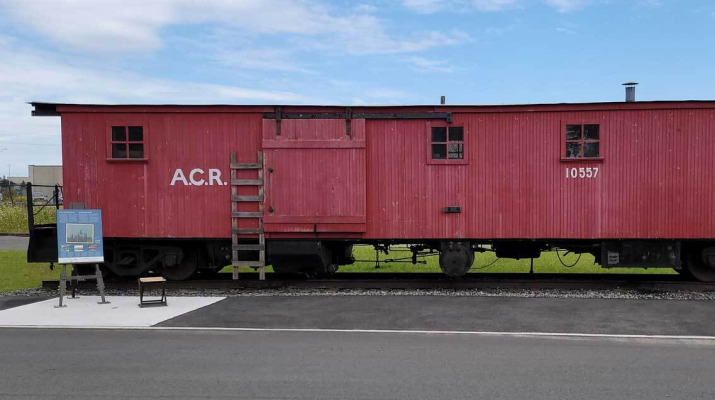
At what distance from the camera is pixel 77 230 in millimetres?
10070

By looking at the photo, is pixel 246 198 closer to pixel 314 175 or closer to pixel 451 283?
pixel 314 175

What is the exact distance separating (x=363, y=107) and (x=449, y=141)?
1893 millimetres

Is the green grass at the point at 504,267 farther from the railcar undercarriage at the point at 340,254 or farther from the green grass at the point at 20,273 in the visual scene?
the green grass at the point at 20,273

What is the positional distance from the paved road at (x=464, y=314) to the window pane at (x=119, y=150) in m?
4.02

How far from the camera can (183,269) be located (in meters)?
11.8

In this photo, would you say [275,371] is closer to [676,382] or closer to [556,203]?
[676,382]

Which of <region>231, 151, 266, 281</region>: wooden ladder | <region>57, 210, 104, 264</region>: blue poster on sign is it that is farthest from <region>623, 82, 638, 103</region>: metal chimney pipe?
<region>57, 210, 104, 264</region>: blue poster on sign

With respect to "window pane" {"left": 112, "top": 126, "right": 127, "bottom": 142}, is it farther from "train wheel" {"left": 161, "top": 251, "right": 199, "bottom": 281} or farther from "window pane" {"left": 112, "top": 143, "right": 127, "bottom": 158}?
"train wheel" {"left": 161, "top": 251, "right": 199, "bottom": 281}

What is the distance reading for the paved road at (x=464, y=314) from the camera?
793cm

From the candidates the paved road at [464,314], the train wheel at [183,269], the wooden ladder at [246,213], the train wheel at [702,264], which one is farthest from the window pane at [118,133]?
the train wheel at [702,264]

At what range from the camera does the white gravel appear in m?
10.2

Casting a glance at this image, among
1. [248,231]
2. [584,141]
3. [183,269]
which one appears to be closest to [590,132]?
[584,141]

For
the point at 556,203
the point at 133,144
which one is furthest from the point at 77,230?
the point at 556,203

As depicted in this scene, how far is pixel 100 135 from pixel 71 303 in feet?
11.8
